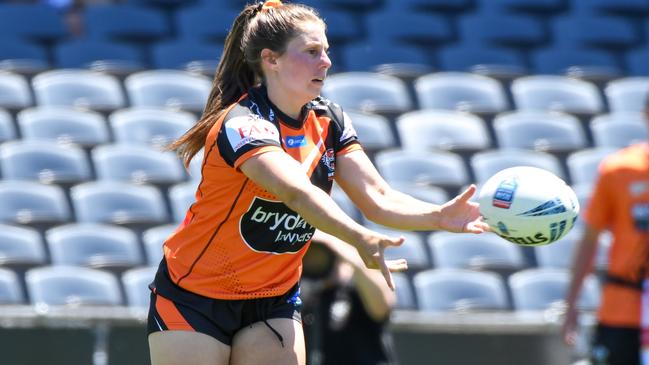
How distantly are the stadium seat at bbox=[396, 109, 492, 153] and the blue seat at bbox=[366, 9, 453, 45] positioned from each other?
64.5 inches

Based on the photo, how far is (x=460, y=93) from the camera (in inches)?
389

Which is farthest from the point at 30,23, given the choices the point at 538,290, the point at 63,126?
the point at 538,290

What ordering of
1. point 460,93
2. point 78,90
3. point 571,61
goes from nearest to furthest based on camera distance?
point 78,90
point 460,93
point 571,61

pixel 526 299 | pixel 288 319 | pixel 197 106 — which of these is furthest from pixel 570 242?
pixel 288 319

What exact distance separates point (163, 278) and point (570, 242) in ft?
16.5

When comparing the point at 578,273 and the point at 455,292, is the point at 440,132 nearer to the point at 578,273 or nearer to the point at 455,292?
the point at 455,292

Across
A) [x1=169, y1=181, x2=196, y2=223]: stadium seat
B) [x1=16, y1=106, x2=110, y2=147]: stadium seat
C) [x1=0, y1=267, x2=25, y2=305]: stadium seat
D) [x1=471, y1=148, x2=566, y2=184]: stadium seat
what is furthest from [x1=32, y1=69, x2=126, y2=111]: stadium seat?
[x1=471, y1=148, x2=566, y2=184]: stadium seat

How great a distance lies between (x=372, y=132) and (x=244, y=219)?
5.49 meters

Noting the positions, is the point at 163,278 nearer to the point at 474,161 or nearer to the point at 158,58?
the point at 474,161

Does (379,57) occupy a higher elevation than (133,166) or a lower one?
higher

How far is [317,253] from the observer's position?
20.4ft

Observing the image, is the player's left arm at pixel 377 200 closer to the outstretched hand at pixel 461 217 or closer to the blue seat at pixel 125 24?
the outstretched hand at pixel 461 217

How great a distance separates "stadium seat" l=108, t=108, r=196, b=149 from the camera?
895cm

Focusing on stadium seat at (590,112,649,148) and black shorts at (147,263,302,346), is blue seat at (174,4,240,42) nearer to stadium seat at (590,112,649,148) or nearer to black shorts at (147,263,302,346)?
stadium seat at (590,112,649,148)
